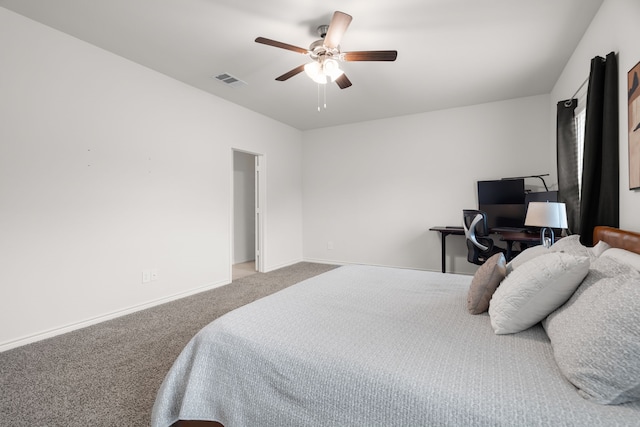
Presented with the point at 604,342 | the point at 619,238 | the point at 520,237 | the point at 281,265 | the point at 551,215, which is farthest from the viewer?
the point at 281,265

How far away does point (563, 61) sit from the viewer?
123 inches

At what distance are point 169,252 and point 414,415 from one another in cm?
334

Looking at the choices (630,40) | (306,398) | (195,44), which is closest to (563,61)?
(630,40)

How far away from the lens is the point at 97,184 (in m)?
2.84

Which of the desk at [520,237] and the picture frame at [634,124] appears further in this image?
the desk at [520,237]

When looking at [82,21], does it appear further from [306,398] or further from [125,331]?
[306,398]

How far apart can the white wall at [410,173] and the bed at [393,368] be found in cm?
303

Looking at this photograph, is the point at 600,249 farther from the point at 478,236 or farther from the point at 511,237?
the point at 478,236

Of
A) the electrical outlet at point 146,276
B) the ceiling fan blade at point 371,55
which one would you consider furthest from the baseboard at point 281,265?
the ceiling fan blade at point 371,55

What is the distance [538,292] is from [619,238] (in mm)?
910

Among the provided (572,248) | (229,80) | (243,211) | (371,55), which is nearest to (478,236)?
(572,248)

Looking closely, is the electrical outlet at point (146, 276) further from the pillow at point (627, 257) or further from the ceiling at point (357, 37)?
the pillow at point (627, 257)

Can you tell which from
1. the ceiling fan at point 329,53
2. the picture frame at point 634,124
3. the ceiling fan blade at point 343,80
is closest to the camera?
the picture frame at point 634,124

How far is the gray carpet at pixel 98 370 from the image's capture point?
1583mm
